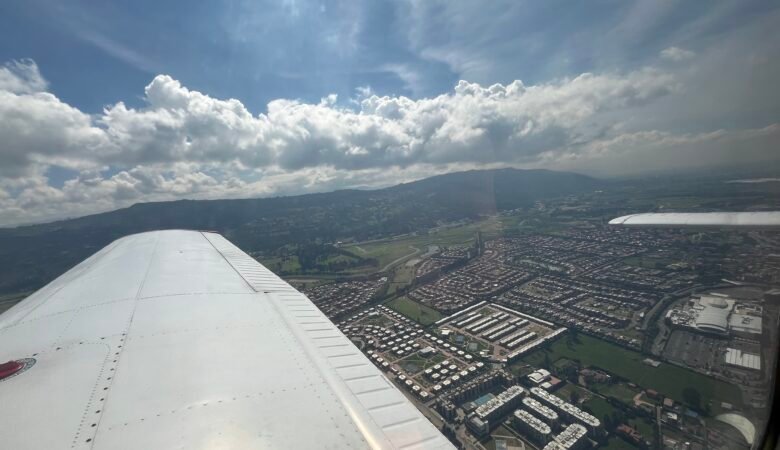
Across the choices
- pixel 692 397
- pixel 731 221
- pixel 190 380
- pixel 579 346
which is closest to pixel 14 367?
pixel 190 380

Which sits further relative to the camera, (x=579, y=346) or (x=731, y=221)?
(x=579, y=346)

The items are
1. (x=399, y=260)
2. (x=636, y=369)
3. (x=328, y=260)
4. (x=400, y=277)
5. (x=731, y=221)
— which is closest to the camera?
(x=731, y=221)

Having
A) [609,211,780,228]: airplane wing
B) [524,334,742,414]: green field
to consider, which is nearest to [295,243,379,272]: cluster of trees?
[524,334,742,414]: green field

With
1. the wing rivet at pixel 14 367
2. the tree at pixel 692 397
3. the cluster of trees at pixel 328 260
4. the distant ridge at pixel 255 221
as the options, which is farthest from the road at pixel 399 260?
the wing rivet at pixel 14 367

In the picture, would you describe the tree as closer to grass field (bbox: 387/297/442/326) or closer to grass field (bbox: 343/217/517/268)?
grass field (bbox: 387/297/442/326)

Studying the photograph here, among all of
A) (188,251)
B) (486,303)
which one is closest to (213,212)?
(486,303)

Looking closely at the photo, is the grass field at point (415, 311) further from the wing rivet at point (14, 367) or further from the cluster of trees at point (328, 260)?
the wing rivet at point (14, 367)

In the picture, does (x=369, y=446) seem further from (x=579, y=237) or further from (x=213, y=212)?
(x=213, y=212)

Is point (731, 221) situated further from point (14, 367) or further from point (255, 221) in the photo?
point (255, 221)
